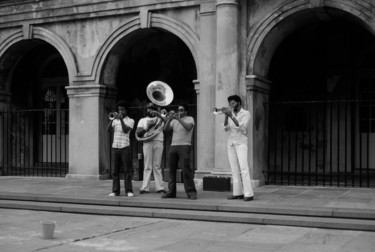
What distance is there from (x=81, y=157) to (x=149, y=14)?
4247 millimetres

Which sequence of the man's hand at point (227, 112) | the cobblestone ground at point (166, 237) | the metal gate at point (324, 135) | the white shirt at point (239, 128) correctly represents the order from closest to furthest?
the cobblestone ground at point (166, 237), the man's hand at point (227, 112), the white shirt at point (239, 128), the metal gate at point (324, 135)

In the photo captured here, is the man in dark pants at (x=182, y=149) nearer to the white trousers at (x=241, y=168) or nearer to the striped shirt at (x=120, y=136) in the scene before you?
the white trousers at (x=241, y=168)

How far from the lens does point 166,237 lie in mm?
8086

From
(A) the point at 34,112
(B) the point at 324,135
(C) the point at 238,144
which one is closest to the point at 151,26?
(C) the point at 238,144

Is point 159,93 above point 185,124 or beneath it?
above

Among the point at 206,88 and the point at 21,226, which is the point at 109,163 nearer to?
the point at 206,88

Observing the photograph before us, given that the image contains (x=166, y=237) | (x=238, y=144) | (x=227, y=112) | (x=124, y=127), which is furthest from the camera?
(x=124, y=127)

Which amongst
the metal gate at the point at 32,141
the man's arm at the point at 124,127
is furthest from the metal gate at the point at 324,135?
the metal gate at the point at 32,141

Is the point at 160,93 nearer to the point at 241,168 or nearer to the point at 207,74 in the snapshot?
the point at 241,168

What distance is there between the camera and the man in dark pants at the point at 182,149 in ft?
35.9

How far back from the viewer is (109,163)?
1605cm

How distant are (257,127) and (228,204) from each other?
4.00 meters

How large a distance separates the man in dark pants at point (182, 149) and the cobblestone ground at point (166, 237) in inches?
56.3

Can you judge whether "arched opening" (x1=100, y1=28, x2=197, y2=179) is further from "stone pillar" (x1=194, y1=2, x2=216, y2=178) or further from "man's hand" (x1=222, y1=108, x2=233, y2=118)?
"man's hand" (x1=222, y1=108, x2=233, y2=118)
